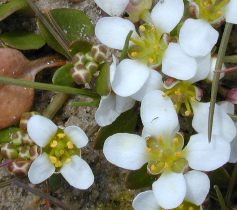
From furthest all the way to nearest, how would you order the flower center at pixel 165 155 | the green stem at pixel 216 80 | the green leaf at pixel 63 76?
the green leaf at pixel 63 76 → the flower center at pixel 165 155 → the green stem at pixel 216 80

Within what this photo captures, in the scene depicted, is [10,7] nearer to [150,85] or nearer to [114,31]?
[114,31]

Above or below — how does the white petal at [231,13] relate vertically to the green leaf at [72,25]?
above

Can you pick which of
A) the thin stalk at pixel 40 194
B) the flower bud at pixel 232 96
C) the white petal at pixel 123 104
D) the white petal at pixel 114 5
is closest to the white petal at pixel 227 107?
the flower bud at pixel 232 96

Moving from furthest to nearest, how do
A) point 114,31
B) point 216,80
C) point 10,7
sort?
1. point 10,7
2. point 114,31
3. point 216,80

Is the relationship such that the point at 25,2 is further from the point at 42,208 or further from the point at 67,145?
the point at 42,208

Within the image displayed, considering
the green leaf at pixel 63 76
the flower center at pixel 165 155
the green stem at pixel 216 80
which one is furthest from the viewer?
the green leaf at pixel 63 76

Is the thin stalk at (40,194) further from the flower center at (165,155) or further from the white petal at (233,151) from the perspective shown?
the white petal at (233,151)

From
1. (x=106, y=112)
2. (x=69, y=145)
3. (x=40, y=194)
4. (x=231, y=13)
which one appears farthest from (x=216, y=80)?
(x=40, y=194)
